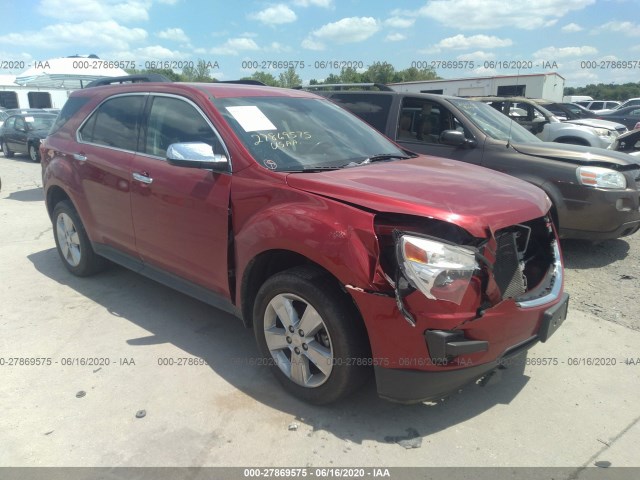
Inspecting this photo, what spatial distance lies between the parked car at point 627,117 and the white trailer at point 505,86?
298 centimetres

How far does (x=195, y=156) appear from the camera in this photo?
3.12 meters

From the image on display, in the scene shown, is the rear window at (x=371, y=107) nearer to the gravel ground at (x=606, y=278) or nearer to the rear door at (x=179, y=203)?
the gravel ground at (x=606, y=278)

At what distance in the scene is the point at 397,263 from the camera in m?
2.40

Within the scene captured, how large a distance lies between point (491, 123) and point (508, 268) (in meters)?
3.94

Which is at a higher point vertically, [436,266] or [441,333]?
[436,266]

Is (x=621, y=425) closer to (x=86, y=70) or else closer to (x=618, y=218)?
(x=618, y=218)

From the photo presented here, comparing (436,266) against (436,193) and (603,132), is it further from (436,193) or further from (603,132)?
(603,132)

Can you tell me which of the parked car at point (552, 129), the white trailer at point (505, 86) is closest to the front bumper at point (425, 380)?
the parked car at point (552, 129)

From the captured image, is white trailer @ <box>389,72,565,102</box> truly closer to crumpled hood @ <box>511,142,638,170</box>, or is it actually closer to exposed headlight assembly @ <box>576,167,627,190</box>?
crumpled hood @ <box>511,142,638,170</box>

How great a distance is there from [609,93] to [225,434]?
6558 cm

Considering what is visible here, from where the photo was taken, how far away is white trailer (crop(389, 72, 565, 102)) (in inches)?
835

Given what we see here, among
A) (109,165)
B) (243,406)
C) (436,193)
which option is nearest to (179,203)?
(109,165)

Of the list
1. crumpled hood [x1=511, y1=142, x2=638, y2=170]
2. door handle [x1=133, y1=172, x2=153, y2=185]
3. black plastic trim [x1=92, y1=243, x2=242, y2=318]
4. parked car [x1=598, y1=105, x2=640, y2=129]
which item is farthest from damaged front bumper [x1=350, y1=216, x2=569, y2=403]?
parked car [x1=598, y1=105, x2=640, y2=129]

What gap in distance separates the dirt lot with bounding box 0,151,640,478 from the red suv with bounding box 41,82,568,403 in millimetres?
318
